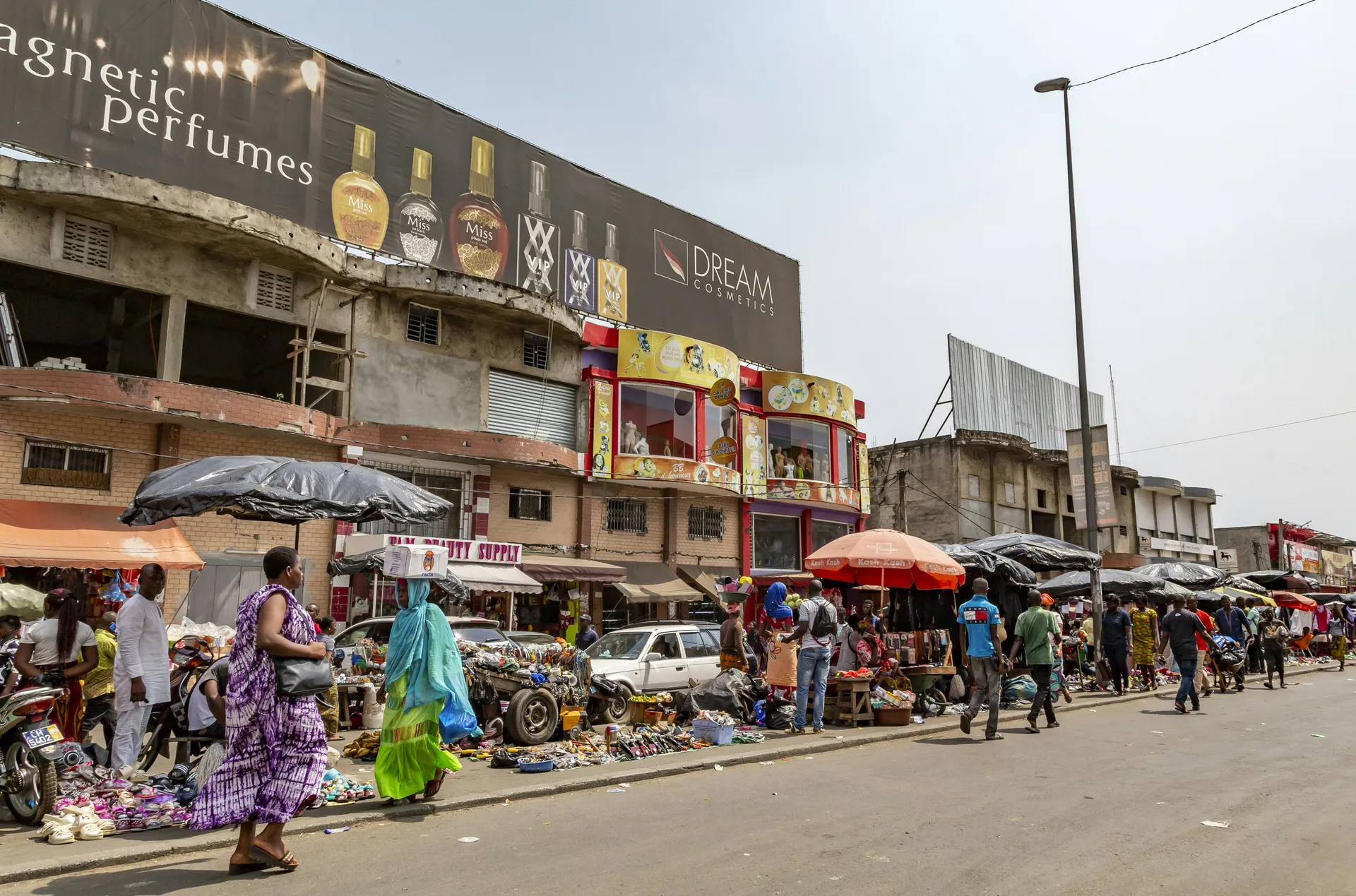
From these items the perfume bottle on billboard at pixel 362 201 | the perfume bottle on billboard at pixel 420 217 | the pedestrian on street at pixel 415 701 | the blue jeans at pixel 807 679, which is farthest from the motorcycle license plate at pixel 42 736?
the perfume bottle on billboard at pixel 420 217

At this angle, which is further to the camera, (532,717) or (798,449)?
(798,449)

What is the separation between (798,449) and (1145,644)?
1535 cm

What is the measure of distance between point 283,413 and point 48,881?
1565 cm

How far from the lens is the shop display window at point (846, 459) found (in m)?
33.5

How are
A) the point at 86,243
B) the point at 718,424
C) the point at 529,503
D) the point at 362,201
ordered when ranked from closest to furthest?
1. the point at 86,243
2. the point at 362,201
3. the point at 529,503
4. the point at 718,424

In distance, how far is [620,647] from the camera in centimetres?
1498

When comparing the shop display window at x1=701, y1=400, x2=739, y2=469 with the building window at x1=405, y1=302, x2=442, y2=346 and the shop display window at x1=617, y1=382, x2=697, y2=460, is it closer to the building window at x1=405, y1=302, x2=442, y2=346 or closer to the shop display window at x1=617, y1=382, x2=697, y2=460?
the shop display window at x1=617, y1=382, x2=697, y2=460

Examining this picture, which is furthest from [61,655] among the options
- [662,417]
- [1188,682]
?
[662,417]

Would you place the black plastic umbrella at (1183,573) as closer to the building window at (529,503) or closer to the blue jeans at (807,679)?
the blue jeans at (807,679)

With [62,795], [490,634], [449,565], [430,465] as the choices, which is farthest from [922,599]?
[62,795]

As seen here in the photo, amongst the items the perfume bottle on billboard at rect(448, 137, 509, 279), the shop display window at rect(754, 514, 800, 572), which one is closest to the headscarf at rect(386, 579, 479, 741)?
the perfume bottle on billboard at rect(448, 137, 509, 279)

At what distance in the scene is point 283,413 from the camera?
2008cm

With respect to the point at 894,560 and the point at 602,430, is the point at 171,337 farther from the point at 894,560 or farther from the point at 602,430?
the point at 894,560

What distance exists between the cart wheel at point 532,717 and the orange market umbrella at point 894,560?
5.48 metres
